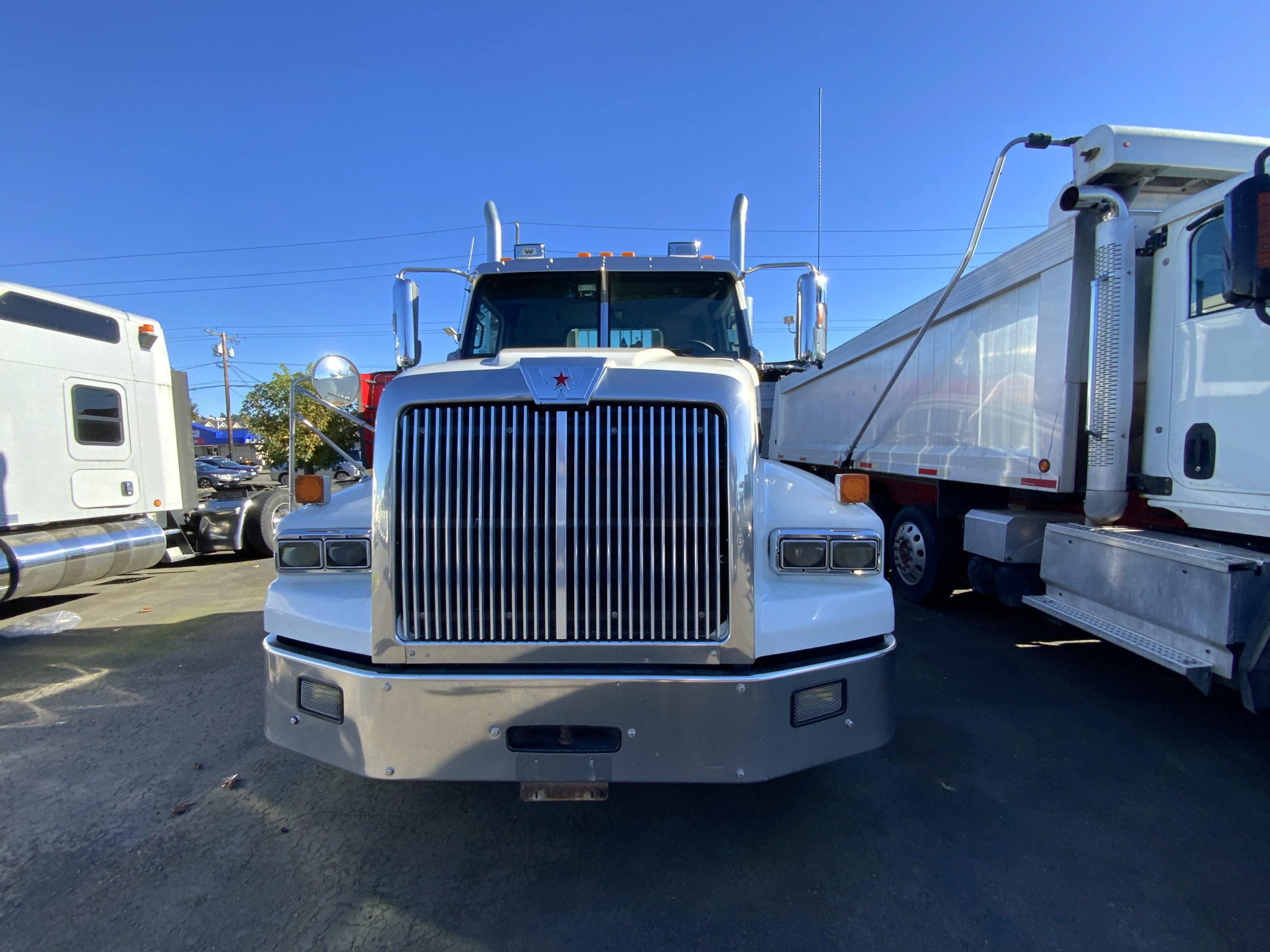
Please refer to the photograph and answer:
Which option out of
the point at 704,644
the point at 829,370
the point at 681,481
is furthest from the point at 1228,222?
the point at 829,370

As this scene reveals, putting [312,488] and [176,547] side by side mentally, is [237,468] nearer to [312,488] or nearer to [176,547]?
[176,547]

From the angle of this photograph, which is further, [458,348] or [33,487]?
[33,487]

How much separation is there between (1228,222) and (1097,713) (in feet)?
9.04

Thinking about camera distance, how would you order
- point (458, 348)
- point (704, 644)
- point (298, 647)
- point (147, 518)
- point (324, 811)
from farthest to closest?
point (147, 518) → point (458, 348) → point (324, 811) → point (298, 647) → point (704, 644)

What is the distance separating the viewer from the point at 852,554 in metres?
2.45

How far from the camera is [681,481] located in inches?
89.6

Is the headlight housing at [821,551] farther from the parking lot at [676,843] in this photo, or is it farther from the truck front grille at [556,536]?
the parking lot at [676,843]

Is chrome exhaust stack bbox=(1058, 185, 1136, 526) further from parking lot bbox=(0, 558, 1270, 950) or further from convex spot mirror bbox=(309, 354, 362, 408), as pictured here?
convex spot mirror bbox=(309, 354, 362, 408)

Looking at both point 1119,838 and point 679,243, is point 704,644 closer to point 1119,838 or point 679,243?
point 1119,838

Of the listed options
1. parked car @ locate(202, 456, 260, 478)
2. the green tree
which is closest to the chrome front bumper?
parked car @ locate(202, 456, 260, 478)

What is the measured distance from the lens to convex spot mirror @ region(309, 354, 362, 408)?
2885 mm

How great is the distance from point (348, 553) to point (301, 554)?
20cm

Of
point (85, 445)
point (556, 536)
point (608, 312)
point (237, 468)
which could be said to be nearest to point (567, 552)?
point (556, 536)

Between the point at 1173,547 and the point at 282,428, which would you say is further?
the point at 282,428
